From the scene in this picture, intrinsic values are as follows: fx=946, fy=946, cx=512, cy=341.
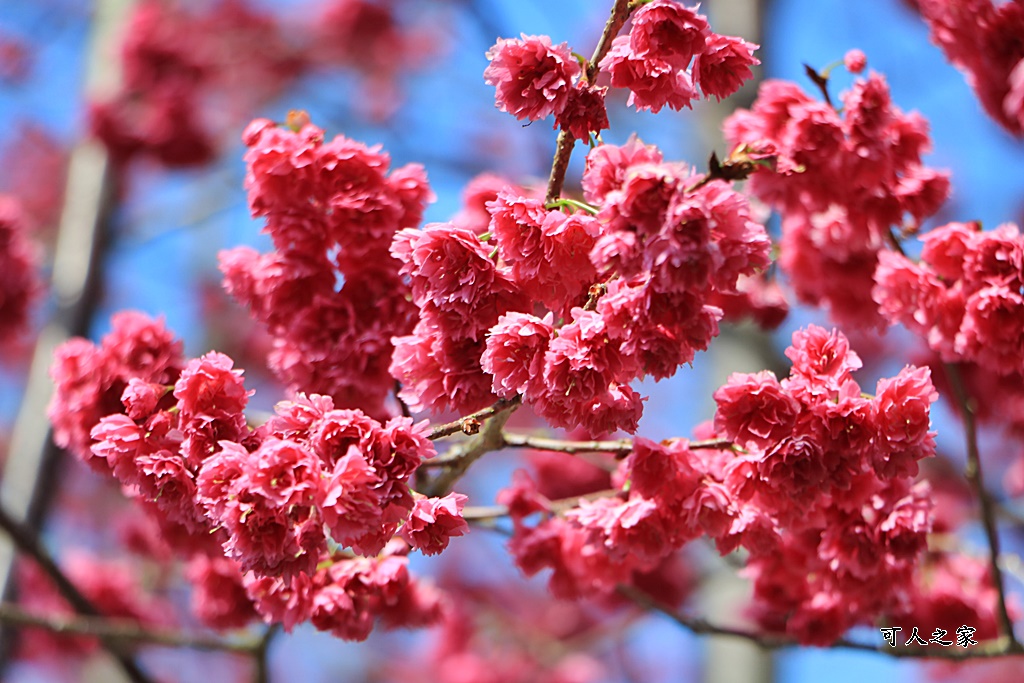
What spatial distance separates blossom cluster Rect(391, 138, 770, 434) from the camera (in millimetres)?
1348

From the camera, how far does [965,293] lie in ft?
6.47

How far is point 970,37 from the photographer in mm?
2348

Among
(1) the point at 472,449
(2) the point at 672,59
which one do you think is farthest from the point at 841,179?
(1) the point at 472,449

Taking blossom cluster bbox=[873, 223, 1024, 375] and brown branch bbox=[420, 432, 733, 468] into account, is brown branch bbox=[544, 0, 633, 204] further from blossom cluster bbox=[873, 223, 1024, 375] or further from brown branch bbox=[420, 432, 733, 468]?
blossom cluster bbox=[873, 223, 1024, 375]

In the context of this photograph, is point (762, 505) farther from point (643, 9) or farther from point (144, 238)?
point (144, 238)

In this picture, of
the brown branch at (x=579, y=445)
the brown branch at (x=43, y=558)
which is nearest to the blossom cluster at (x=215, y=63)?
the brown branch at (x=43, y=558)

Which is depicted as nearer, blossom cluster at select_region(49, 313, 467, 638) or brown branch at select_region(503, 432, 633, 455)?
blossom cluster at select_region(49, 313, 467, 638)

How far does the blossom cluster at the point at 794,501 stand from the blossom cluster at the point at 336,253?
0.51 m

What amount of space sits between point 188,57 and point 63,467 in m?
2.50

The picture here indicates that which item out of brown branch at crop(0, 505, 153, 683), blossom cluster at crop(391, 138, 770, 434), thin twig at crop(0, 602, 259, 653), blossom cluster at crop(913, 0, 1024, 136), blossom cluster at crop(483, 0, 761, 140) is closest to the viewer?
blossom cluster at crop(391, 138, 770, 434)

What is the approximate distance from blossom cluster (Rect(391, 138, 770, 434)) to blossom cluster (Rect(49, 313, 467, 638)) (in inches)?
6.9

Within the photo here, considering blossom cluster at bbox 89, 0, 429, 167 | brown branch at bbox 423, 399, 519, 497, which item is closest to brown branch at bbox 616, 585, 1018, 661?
brown branch at bbox 423, 399, 519, 497

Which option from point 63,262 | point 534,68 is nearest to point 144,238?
point 63,262

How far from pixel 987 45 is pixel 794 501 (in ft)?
4.51
